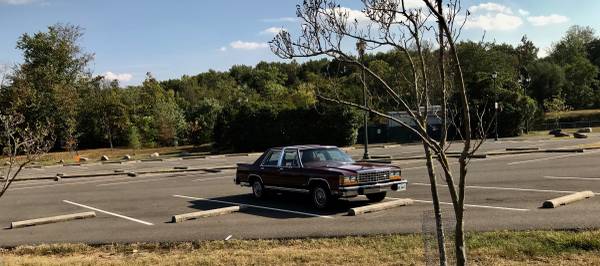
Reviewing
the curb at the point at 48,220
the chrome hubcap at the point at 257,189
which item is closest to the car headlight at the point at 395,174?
the chrome hubcap at the point at 257,189

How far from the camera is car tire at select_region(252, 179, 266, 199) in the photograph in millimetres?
15039

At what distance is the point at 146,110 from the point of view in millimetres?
64625

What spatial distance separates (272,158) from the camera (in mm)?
14961

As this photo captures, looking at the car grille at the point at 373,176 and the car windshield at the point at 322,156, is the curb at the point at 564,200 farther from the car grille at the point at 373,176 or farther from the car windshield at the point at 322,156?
the car windshield at the point at 322,156

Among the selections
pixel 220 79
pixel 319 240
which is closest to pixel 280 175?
pixel 319 240

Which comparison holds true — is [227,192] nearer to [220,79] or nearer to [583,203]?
[583,203]

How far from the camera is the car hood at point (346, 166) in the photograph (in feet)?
41.8

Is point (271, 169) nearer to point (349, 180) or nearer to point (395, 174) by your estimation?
point (349, 180)

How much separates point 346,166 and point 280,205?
1.94m

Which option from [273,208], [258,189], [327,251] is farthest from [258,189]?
[327,251]

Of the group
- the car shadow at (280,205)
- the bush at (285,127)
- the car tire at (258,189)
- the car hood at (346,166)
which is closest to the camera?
the car shadow at (280,205)

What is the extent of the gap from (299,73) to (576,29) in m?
58.1

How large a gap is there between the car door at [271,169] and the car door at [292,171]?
0.71 feet

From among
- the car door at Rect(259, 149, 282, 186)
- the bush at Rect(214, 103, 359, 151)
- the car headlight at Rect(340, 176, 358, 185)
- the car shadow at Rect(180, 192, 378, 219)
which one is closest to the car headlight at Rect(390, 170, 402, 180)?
the car shadow at Rect(180, 192, 378, 219)
